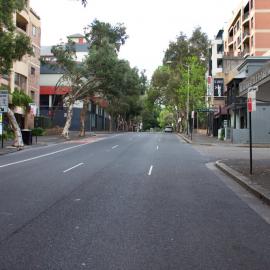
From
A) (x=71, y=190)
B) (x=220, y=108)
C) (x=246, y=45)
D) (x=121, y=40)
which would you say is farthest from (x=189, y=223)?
(x=246, y=45)

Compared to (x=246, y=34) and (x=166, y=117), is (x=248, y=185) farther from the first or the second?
(x=166, y=117)

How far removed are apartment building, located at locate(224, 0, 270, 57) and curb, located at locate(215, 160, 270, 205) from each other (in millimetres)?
52137

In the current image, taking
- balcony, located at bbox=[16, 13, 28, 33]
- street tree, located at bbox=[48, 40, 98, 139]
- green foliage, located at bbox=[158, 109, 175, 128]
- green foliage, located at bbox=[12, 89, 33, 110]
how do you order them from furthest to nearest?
green foliage, located at bbox=[158, 109, 175, 128] < balcony, located at bbox=[16, 13, 28, 33] < street tree, located at bbox=[48, 40, 98, 139] < green foliage, located at bbox=[12, 89, 33, 110]

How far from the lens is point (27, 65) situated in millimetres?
56844

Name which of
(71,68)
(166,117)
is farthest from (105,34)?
(166,117)

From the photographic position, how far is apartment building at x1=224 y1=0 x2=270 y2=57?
222 ft

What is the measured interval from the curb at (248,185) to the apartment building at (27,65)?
3599 centimetres

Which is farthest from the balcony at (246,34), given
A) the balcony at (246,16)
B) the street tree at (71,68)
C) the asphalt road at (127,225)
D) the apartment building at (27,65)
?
the asphalt road at (127,225)

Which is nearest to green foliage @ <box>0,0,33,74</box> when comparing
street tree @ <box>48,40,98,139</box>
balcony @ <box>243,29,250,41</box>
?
street tree @ <box>48,40,98,139</box>

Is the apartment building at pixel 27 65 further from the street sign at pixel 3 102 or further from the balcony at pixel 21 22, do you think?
the street sign at pixel 3 102

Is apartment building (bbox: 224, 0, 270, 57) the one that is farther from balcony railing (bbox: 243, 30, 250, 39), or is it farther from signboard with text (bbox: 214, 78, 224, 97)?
signboard with text (bbox: 214, 78, 224, 97)

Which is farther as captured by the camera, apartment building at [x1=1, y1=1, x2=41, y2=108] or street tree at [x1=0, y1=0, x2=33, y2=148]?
apartment building at [x1=1, y1=1, x2=41, y2=108]

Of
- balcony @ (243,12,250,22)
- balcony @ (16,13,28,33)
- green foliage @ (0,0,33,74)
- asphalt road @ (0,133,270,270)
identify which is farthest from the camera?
balcony @ (243,12,250,22)

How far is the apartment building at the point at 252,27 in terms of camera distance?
222ft
